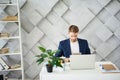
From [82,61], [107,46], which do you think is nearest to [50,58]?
[82,61]

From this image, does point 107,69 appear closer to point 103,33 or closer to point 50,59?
point 50,59

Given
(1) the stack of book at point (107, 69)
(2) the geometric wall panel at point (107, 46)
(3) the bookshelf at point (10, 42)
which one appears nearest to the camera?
(1) the stack of book at point (107, 69)

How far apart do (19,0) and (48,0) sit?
52cm

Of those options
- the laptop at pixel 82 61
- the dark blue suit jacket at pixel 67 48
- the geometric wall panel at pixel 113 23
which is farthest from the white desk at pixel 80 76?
the geometric wall panel at pixel 113 23

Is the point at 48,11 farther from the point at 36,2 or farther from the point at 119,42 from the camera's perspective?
the point at 119,42

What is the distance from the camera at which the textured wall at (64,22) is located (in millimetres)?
4281

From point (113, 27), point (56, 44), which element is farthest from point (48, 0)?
point (113, 27)

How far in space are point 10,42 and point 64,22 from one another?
1076 mm

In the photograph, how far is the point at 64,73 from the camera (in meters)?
2.77

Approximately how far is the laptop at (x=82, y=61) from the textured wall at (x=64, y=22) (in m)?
1.49

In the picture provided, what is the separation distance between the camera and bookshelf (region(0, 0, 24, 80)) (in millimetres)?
4011

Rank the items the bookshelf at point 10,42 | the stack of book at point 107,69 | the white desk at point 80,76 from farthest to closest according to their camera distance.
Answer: the bookshelf at point 10,42 < the stack of book at point 107,69 < the white desk at point 80,76

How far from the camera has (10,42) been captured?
437cm

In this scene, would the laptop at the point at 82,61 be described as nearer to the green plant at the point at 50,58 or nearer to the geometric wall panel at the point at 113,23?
the green plant at the point at 50,58
